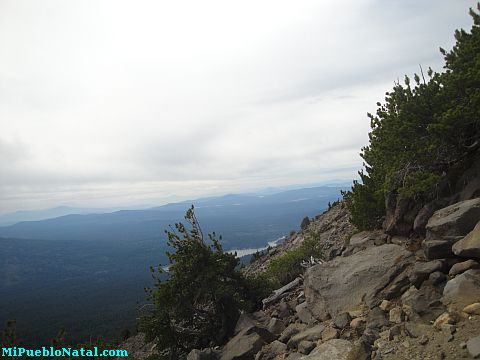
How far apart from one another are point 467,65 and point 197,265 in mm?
14465

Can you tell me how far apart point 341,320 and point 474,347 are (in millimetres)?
4552

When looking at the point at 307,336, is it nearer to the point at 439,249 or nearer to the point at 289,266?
the point at 439,249

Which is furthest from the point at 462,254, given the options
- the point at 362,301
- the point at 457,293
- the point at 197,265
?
the point at 197,265

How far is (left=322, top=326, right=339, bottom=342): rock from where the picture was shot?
33.5 feet

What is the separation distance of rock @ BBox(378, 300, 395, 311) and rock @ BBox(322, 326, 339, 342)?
1571 millimetres

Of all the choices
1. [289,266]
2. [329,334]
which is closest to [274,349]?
[329,334]

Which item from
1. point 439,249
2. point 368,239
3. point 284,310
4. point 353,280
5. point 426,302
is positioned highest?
point 439,249

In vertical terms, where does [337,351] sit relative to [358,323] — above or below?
below

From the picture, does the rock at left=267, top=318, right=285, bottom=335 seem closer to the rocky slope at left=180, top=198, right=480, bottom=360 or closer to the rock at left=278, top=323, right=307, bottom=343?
the rocky slope at left=180, top=198, right=480, bottom=360

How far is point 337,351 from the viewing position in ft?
29.8

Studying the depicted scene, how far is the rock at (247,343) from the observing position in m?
12.6

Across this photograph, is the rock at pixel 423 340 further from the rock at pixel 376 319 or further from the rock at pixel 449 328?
the rock at pixel 376 319

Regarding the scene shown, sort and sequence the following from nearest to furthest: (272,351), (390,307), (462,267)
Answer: (462,267) < (390,307) < (272,351)

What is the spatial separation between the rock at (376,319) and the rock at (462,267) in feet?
7.33
